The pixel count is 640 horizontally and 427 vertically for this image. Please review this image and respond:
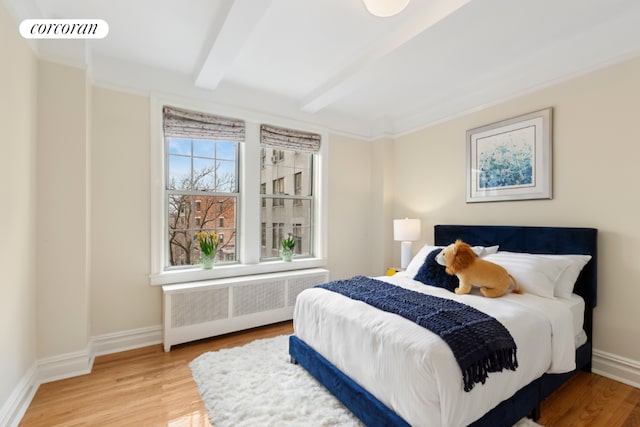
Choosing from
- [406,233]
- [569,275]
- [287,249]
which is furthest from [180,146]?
[569,275]

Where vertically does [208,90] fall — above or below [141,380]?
above

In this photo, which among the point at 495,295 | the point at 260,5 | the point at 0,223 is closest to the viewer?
the point at 0,223

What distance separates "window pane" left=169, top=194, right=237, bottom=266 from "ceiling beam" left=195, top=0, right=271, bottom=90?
4.11 feet

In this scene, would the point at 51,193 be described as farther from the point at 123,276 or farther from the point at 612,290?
the point at 612,290

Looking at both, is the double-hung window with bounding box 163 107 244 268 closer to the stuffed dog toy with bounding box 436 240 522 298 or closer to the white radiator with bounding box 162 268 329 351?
the white radiator with bounding box 162 268 329 351

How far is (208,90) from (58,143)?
4.68 feet

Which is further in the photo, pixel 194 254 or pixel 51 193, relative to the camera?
pixel 194 254

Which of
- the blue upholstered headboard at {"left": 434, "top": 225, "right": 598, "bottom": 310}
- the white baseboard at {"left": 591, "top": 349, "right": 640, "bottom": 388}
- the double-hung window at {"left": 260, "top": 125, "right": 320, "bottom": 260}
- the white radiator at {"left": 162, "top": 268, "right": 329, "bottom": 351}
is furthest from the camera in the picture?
the double-hung window at {"left": 260, "top": 125, "right": 320, "bottom": 260}

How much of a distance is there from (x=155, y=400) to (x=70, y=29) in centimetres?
279

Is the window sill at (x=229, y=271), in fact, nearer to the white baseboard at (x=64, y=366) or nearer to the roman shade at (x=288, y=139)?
the white baseboard at (x=64, y=366)

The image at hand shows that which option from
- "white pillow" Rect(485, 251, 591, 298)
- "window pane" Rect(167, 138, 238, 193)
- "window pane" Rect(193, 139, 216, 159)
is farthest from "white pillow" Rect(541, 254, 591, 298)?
"window pane" Rect(193, 139, 216, 159)

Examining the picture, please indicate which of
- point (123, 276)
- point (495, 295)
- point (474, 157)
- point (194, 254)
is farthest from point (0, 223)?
point (474, 157)

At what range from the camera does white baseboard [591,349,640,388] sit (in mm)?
2139

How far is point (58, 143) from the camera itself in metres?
2.24
